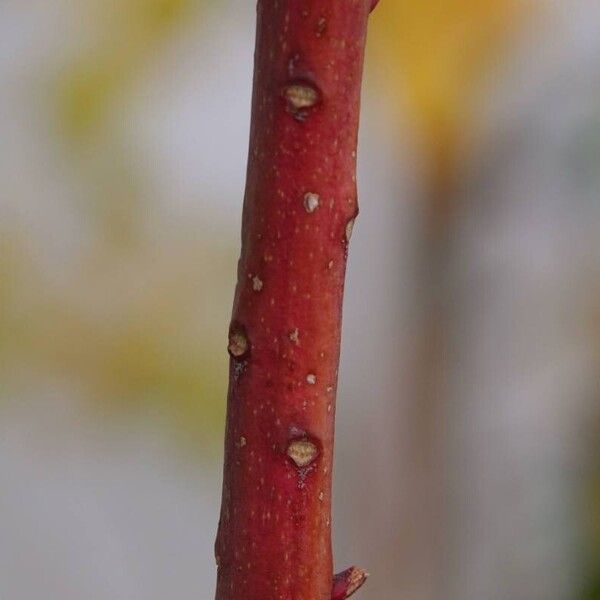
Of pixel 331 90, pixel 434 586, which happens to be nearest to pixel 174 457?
pixel 434 586

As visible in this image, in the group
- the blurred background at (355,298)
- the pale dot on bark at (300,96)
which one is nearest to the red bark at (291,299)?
the pale dot on bark at (300,96)

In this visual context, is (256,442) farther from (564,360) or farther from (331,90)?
(564,360)

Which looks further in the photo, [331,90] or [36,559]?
[36,559]

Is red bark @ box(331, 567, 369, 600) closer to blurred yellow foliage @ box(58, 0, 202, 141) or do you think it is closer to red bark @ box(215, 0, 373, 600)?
red bark @ box(215, 0, 373, 600)

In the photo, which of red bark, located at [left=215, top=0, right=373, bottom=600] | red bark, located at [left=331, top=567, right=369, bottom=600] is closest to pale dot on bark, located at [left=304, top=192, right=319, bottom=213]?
red bark, located at [left=215, top=0, right=373, bottom=600]

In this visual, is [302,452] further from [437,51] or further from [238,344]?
[437,51]
